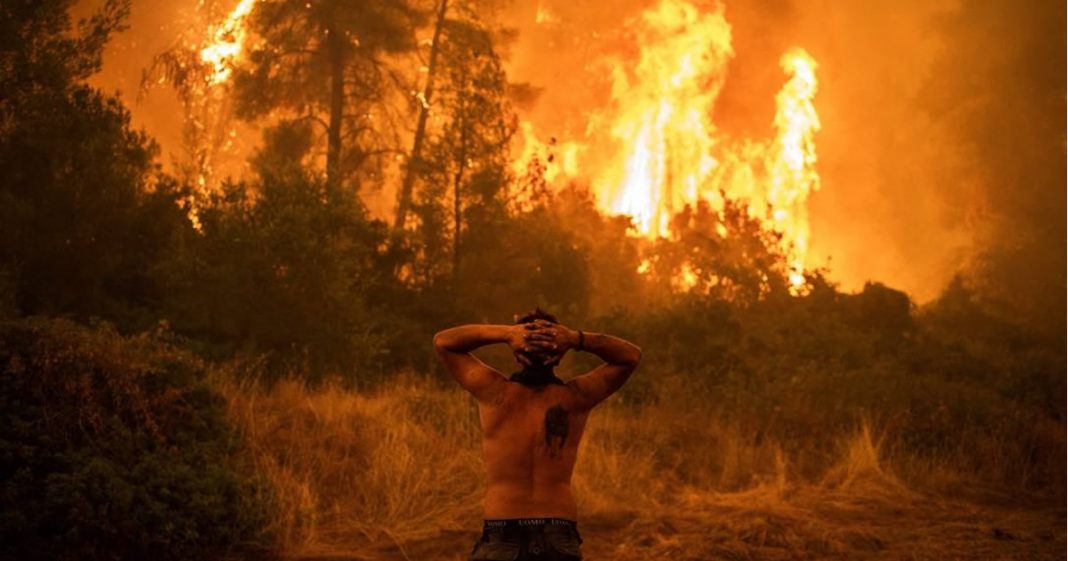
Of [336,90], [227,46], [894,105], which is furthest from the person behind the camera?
[894,105]

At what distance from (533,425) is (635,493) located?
5.80 m

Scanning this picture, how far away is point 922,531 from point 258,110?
20485 mm

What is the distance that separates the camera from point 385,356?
52.7ft

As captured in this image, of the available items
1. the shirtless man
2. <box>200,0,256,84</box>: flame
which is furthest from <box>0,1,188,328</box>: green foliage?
the shirtless man

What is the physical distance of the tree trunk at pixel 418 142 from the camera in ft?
69.0

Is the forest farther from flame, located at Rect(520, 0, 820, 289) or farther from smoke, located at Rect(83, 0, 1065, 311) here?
flame, located at Rect(520, 0, 820, 289)

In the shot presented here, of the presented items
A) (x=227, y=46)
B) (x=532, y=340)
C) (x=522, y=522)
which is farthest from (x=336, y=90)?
(x=522, y=522)

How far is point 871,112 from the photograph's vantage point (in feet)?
176

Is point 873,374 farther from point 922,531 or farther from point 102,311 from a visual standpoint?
point 102,311

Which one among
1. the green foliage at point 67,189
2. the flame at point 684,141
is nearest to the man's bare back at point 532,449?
the green foliage at point 67,189

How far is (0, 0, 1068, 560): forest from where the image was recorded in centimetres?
764

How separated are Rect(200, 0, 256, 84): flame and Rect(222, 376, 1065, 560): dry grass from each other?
48.5 feet

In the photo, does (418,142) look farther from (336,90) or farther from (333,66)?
(333,66)

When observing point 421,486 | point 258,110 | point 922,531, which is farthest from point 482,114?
point 922,531
